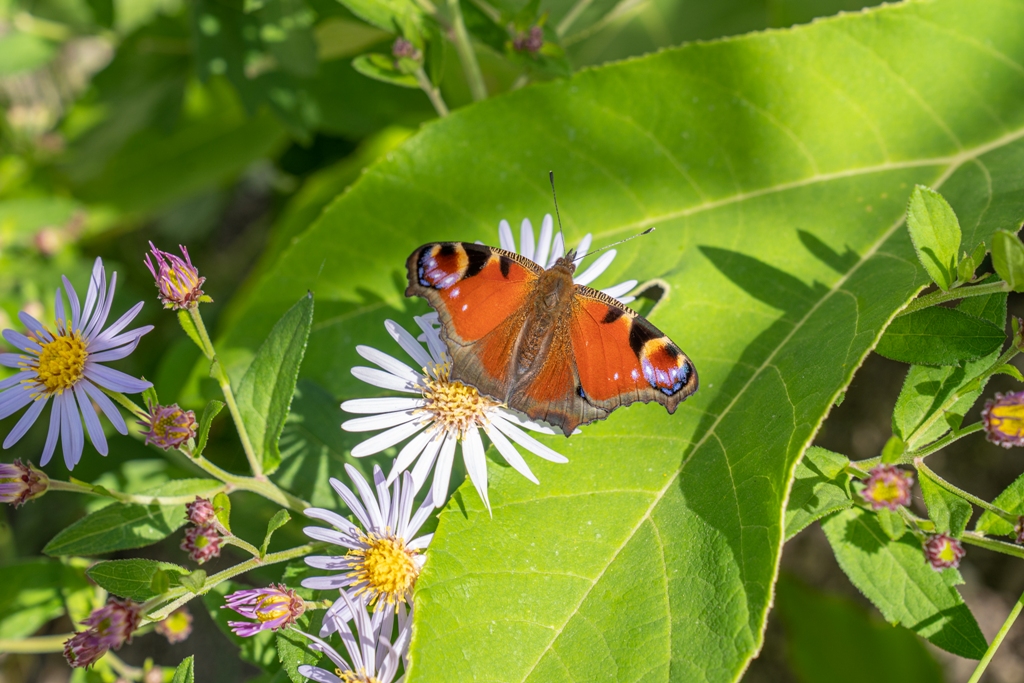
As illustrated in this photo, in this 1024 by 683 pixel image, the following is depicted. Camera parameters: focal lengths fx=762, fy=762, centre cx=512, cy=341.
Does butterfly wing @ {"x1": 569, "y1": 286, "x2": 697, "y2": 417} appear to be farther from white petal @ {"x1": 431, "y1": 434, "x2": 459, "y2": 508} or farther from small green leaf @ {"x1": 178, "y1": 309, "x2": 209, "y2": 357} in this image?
small green leaf @ {"x1": 178, "y1": 309, "x2": 209, "y2": 357}

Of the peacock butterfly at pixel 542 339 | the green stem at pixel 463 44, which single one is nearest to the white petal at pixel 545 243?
the peacock butterfly at pixel 542 339

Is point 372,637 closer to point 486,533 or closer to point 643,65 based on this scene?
point 486,533

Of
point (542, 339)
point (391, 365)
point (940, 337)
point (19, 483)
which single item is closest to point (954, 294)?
point (940, 337)

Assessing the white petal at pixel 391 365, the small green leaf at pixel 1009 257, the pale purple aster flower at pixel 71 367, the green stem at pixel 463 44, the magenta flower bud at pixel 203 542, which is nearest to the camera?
the small green leaf at pixel 1009 257

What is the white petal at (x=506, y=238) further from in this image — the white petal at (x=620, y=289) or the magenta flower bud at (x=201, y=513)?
the magenta flower bud at (x=201, y=513)

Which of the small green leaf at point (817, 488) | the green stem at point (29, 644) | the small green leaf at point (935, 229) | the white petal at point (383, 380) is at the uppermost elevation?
the small green leaf at point (935, 229)

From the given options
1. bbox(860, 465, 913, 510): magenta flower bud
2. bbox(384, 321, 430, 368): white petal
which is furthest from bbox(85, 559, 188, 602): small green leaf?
bbox(860, 465, 913, 510): magenta flower bud

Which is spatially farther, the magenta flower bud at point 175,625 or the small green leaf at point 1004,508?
the magenta flower bud at point 175,625
